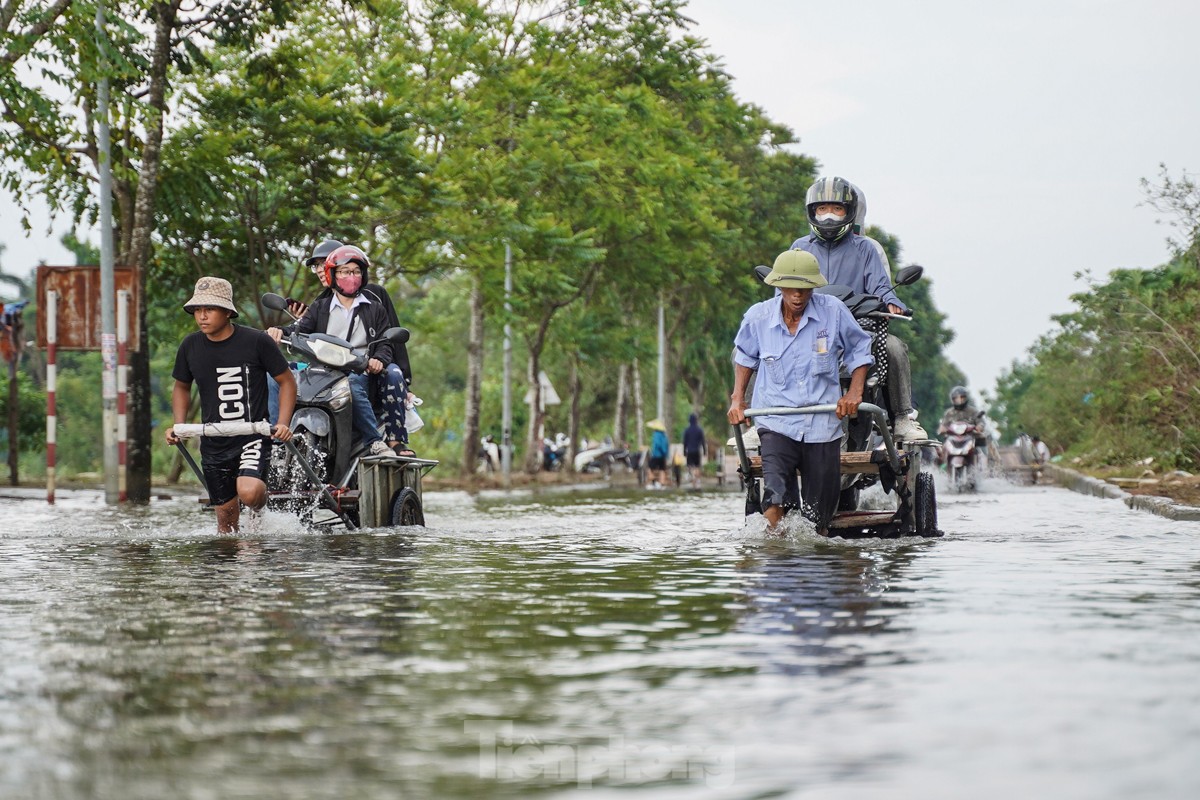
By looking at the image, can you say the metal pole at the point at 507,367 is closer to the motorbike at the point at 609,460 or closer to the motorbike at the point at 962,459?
the motorbike at the point at 609,460

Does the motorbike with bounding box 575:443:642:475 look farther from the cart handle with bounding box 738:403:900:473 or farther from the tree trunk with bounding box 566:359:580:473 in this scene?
the cart handle with bounding box 738:403:900:473

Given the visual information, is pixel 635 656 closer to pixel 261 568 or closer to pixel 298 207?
pixel 261 568

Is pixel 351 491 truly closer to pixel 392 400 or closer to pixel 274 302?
pixel 392 400

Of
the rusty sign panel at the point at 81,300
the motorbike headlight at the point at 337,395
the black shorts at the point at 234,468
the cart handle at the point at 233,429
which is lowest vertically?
the black shorts at the point at 234,468

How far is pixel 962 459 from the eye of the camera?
30766 mm

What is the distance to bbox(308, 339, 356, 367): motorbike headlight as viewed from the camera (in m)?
13.4

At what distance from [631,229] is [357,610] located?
103 feet

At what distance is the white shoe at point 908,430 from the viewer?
42.7 ft

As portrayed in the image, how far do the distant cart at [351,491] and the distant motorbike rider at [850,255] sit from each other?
324 cm

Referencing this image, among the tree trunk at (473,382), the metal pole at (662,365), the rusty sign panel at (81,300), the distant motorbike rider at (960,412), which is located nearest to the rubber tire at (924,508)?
the rusty sign panel at (81,300)

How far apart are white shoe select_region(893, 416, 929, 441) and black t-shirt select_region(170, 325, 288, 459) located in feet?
13.8

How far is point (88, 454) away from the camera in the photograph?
80.7 m

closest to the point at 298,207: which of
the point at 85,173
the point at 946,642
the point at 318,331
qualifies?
the point at 85,173

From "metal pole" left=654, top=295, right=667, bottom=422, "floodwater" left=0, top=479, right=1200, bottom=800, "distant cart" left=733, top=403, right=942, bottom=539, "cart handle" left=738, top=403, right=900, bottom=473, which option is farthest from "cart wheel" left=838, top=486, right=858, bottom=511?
"metal pole" left=654, top=295, right=667, bottom=422
